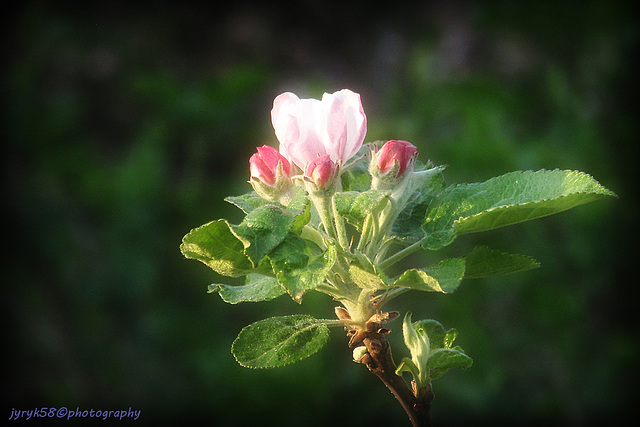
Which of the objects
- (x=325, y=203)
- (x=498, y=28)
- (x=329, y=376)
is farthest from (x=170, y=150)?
(x=325, y=203)

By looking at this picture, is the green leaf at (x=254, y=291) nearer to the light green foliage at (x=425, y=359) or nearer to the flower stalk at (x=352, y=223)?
the flower stalk at (x=352, y=223)

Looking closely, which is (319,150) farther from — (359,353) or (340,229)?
(359,353)

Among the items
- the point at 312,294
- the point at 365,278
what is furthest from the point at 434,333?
the point at 312,294

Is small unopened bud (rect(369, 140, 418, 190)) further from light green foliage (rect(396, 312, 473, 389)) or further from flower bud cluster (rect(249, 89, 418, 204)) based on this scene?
light green foliage (rect(396, 312, 473, 389))

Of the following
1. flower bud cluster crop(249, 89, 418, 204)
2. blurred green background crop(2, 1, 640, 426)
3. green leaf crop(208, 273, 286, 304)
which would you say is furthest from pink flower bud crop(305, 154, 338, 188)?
blurred green background crop(2, 1, 640, 426)

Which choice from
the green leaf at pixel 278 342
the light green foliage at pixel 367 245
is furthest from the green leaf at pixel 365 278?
the green leaf at pixel 278 342
